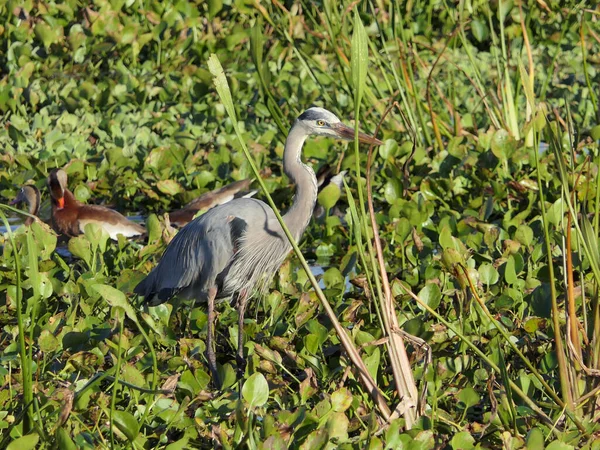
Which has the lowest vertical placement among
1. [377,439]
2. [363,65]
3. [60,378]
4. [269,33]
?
[269,33]

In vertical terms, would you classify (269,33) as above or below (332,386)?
below

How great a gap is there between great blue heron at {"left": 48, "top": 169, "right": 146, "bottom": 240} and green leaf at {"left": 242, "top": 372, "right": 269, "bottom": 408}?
8.39ft

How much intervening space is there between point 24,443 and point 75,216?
2980 millimetres

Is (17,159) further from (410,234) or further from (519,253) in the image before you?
(519,253)

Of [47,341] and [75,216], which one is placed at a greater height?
[47,341]

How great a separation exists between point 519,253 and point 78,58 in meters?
4.87

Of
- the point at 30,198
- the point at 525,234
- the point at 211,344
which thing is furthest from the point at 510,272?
the point at 30,198

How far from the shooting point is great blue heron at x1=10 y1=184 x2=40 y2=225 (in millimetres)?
5598

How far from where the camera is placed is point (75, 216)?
542 cm

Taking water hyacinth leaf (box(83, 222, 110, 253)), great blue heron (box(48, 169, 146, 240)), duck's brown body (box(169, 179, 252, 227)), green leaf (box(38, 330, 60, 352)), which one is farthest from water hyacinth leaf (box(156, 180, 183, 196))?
green leaf (box(38, 330, 60, 352))

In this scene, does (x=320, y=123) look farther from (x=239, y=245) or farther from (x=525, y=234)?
(x=525, y=234)

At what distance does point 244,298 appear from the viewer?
13.7 ft

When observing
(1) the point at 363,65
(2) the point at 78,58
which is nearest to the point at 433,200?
(1) the point at 363,65

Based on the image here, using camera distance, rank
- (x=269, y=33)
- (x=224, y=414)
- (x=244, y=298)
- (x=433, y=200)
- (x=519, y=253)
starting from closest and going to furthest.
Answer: (x=224, y=414)
(x=244, y=298)
(x=519, y=253)
(x=433, y=200)
(x=269, y=33)
